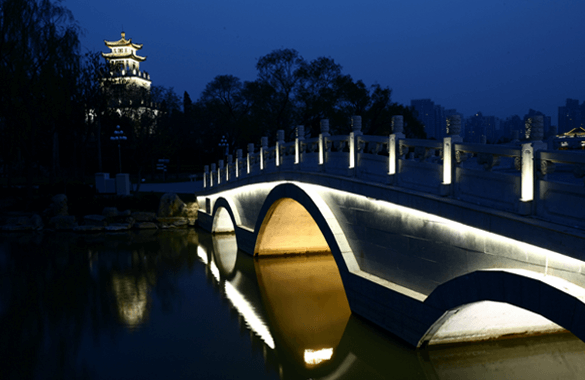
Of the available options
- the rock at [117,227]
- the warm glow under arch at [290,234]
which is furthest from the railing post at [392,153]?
the rock at [117,227]

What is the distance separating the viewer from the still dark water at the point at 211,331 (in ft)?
25.8

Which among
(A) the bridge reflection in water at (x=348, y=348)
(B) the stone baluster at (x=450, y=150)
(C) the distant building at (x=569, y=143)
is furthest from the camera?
(A) the bridge reflection in water at (x=348, y=348)

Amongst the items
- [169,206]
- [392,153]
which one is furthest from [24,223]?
[392,153]

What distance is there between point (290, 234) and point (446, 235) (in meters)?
9.95

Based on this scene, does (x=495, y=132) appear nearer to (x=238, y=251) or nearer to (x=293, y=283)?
(x=293, y=283)

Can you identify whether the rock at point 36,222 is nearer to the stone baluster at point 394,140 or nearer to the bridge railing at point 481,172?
the bridge railing at point 481,172

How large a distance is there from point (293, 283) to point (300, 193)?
9.25 ft

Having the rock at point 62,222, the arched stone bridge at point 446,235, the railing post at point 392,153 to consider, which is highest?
the railing post at point 392,153

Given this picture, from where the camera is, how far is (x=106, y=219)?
987 inches

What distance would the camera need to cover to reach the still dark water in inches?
309

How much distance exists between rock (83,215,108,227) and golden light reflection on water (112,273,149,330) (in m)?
10.2

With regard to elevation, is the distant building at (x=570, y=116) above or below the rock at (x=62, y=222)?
above

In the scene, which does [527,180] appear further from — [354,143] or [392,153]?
[354,143]

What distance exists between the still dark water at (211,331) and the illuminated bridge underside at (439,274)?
37 centimetres
